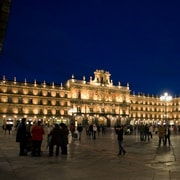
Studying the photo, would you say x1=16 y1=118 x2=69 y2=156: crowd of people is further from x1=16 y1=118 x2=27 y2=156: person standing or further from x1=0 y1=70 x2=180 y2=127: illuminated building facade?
x1=0 y1=70 x2=180 y2=127: illuminated building facade

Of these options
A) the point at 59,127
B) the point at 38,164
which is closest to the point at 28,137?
the point at 59,127

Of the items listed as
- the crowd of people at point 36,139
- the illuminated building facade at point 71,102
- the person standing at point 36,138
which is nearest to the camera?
the person standing at point 36,138

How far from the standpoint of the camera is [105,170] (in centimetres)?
1024

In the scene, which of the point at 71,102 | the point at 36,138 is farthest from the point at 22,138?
the point at 71,102

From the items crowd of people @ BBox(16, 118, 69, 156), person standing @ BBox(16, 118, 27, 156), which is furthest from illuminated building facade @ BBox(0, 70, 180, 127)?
person standing @ BBox(16, 118, 27, 156)

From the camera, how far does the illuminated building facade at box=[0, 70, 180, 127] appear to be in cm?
8369

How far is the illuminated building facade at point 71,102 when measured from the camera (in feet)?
275

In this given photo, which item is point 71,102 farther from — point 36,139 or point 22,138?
point 36,139

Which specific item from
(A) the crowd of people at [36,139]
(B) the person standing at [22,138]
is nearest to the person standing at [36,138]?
(A) the crowd of people at [36,139]

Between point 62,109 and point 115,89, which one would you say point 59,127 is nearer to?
point 62,109

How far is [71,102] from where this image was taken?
92.2 metres

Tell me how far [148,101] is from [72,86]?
38.3 m

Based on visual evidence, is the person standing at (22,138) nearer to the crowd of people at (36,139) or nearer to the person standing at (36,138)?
the crowd of people at (36,139)

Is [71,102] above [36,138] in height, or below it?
above
